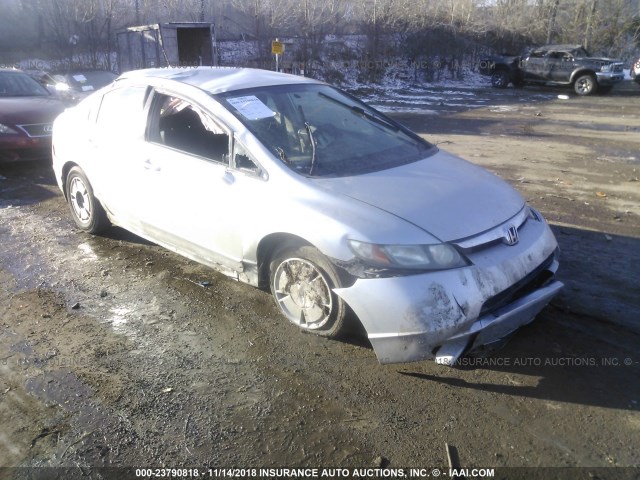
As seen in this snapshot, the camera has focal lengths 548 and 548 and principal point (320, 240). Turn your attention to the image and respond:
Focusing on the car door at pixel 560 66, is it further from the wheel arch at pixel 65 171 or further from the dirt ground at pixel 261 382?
the wheel arch at pixel 65 171

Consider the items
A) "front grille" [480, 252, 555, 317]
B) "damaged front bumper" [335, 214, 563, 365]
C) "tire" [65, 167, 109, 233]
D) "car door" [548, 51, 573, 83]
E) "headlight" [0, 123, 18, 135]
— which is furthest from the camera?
"car door" [548, 51, 573, 83]

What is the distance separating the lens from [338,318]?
3518 mm

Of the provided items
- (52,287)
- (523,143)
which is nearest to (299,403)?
(52,287)

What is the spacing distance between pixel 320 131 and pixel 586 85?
20935mm

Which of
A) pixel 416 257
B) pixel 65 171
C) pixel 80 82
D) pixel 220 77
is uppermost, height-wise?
pixel 220 77

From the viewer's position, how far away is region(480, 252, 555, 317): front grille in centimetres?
319

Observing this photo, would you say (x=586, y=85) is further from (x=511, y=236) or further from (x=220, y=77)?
(x=511, y=236)

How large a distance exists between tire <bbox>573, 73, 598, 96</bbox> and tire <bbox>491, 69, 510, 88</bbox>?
3.59 m

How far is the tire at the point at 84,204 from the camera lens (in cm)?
546

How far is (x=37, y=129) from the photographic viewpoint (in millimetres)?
8445

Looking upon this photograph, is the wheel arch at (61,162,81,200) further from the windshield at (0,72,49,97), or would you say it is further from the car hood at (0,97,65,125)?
the windshield at (0,72,49,97)

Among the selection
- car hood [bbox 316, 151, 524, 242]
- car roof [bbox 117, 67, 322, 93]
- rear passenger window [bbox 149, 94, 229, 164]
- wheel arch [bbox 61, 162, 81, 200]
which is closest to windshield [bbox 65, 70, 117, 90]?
wheel arch [bbox 61, 162, 81, 200]

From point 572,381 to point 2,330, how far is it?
3.86m

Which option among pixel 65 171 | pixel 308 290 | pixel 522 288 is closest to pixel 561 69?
pixel 65 171
